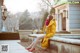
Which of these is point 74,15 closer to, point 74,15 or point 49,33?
point 74,15

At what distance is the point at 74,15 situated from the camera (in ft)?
24.8

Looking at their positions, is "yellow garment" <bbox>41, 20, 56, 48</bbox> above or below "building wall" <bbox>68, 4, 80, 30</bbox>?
below

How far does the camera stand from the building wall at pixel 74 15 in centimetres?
744

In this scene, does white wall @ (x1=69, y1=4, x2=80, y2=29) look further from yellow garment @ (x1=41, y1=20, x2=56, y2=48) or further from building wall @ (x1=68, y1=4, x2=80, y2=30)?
yellow garment @ (x1=41, y1=20, x2=56, y2=48)

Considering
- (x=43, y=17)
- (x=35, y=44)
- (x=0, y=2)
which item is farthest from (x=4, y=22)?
(x=35, y=44)

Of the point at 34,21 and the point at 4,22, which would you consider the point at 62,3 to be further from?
the point at 4,22

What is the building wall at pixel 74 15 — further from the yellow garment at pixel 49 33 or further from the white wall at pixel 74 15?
the yellow garment at pixel 49 33

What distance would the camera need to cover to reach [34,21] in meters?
7.84

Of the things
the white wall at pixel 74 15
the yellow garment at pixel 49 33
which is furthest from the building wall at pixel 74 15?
the yellow garment at pixel 49 33

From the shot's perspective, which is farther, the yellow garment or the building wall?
the building wall

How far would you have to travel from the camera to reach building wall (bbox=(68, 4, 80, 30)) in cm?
744

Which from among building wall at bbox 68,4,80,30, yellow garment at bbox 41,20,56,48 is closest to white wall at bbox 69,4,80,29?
building wall at bbox 68,4,80,30

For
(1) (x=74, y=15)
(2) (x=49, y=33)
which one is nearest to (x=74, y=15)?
(1) (x=74, y=15)

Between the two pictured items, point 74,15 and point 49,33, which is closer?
point 49,33
